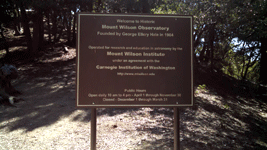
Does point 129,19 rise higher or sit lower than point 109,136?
higher

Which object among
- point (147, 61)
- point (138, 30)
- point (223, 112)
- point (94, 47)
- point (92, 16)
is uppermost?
point (92, 16)

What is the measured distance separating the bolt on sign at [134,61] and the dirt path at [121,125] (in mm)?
1970

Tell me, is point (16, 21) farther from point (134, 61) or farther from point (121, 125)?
point (134, 61)

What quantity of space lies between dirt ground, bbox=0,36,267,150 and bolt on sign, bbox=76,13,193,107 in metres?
1.96

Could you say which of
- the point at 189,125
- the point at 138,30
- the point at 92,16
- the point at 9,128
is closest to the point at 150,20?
the point at 138,30

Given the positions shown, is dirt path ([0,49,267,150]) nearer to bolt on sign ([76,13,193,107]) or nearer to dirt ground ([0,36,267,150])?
dirt ground ([0,36,267,150])

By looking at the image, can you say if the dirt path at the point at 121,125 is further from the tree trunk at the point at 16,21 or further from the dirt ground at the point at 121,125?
the tree trunk at the point at 16,21

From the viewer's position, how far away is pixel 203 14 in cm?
672

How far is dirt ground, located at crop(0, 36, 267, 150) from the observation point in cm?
477

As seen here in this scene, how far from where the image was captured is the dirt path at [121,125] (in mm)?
4766

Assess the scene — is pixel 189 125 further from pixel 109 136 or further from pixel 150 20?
pixel 150 20

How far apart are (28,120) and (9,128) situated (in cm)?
59

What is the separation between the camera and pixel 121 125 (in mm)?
5824

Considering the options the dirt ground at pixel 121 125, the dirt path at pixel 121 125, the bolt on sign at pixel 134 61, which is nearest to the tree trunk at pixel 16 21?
the dirt ground at pixel 121 125
